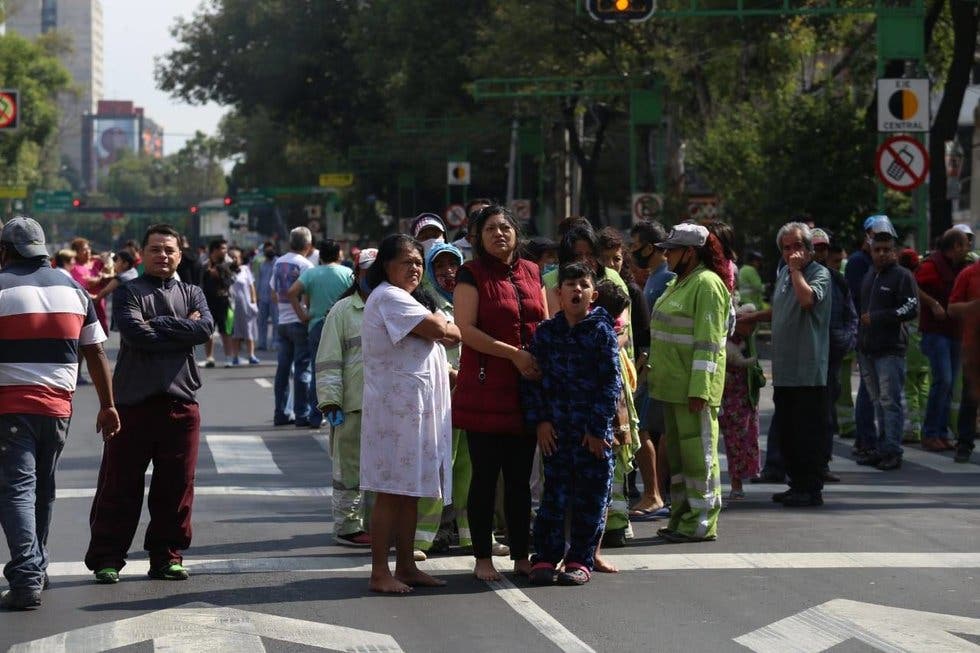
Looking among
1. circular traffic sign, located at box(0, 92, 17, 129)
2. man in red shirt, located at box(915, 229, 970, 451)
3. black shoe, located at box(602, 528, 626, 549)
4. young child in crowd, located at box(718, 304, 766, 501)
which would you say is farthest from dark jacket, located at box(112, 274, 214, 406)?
circular traffic sign, located at box(0, 92, 17, 129)

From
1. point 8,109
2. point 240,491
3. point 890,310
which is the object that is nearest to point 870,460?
point 890,310

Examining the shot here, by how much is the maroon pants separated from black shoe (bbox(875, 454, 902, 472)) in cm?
691

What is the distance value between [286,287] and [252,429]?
5.06ft

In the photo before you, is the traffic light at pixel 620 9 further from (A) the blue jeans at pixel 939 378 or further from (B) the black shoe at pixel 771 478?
(B) the black shoe at pixel 771 478

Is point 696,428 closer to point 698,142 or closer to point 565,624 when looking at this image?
point 565,624

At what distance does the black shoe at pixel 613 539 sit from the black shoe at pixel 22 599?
331 cm

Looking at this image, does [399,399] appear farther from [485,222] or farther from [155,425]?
[155,425]

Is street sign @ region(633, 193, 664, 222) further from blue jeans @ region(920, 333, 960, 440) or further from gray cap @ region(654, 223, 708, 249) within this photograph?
gray cap @ region(654, 223, 708, 249)

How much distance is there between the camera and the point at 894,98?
824 inches

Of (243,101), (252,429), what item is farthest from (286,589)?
(243,101)

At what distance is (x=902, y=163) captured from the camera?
20.2 metres

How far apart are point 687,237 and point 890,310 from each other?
451cm

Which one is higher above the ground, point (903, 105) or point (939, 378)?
point (903, 105)

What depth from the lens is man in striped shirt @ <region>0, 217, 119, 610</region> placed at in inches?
337
